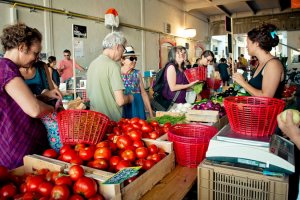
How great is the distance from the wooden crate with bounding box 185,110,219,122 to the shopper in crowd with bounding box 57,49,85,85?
14.4 ft

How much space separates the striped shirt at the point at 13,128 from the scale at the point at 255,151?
110 cm

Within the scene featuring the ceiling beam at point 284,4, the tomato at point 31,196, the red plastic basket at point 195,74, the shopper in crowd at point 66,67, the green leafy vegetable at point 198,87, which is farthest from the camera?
the ceiling beam at point 284,4

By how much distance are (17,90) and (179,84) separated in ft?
7.68

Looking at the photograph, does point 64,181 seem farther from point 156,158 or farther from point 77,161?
point 156,158

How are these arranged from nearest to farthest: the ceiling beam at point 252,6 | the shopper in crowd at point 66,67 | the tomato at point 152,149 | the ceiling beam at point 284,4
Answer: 1. the tomato at point 152,149
2. the shopper in crowd at point 66,67
3. the ceiling beam at point 284,4
4. the ceiling beam at point 252,6

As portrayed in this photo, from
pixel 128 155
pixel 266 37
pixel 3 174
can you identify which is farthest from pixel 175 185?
pixel 266 37

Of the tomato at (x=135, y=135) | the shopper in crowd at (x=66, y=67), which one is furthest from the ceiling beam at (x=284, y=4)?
the tomato at (x=135, y=135)

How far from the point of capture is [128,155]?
5.03ft

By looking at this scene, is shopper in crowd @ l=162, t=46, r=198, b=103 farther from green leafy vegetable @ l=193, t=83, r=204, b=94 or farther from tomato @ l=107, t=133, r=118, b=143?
tomato @ l=107, t=133, r=118, b=143

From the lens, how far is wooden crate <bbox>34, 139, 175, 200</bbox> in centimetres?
117

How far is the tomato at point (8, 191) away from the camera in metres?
1.14

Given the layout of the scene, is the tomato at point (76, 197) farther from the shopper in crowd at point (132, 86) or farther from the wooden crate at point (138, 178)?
the shopper in crowd at point (132, 86)

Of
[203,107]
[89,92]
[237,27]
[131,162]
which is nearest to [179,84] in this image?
[203,107]

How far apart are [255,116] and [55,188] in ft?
Result: 3.55
